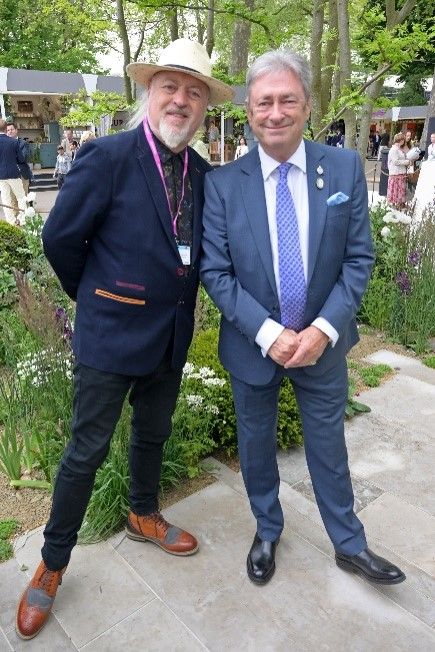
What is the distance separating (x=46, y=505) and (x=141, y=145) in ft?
6.22

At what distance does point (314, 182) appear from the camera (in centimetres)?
204

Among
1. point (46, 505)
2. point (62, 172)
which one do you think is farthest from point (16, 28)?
point (46, 505)

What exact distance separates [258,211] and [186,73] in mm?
556

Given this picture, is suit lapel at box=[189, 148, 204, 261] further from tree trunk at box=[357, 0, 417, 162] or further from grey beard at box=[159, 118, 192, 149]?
tree trunk at box=[357, 0, 417, 162]

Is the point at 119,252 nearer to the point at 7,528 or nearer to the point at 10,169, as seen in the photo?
the point at 7,528

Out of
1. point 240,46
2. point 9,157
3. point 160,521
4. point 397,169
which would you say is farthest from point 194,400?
point 397,169

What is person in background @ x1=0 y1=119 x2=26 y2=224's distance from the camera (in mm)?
10578

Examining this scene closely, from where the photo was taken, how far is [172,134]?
1.96 m

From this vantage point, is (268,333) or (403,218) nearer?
(268,333)

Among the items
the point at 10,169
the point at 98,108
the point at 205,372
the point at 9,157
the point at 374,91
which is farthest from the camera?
the point at 10,169

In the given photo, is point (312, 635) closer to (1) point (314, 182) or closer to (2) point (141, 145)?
(1) point (314, 182)

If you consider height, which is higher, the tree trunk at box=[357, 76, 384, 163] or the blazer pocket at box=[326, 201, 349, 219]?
the tree trunk at box=[357, 76, 384, 163]

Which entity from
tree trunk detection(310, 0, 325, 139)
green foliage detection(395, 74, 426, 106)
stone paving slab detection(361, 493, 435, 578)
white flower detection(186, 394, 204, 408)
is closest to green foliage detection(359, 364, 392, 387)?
stone paving slab detection(361, 493, 435, 578)

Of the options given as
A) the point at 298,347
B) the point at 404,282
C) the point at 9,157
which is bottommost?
the point at 404,282
